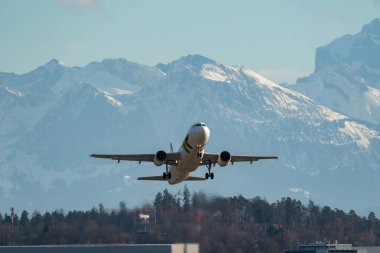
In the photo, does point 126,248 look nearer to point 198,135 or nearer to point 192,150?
point 192,150

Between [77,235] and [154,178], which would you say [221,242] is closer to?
[77,235]

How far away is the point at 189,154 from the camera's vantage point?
354 ft

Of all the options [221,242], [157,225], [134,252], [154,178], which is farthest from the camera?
[221,242]

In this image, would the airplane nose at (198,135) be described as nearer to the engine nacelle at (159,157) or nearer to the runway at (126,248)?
the engine nacelle at (159,157)

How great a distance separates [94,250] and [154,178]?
29.2 metres

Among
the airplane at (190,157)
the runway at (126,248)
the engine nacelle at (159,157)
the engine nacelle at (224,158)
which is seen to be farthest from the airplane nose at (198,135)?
the runway at (126,248)

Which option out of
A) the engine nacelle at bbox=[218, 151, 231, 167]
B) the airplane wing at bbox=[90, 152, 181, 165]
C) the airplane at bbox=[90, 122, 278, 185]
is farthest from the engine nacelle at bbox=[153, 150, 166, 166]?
the engine nacelle at bbox=[218, 151, 231, 167]

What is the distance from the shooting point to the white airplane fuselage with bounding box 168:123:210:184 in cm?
10468

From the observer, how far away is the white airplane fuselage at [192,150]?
104681 mm

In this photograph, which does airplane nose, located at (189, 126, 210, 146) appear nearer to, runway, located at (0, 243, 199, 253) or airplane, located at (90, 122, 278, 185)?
airplane, located at (90, 122, 278, 185)

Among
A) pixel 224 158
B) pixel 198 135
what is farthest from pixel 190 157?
pixel 198 135

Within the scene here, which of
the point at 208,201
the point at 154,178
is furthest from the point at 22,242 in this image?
the point at 154,178

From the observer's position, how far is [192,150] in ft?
351

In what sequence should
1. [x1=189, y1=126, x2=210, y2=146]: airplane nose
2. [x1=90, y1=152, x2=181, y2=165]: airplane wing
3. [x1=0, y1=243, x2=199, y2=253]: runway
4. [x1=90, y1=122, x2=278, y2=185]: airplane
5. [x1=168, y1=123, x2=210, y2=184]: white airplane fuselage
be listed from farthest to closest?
[x1=0, y1=243, x2=199, y2=253]: runway < [x1=90, y1=152, x2=181, y2=165]: airplane wing < [x1=90, y1=122, x2=278, y2=185]: airplane < [x1=168, y1=123, x2=210, y2=184]: white airplane fuselage < [x1=189, y1=126, x2=210, y2=146]: airplane nose
